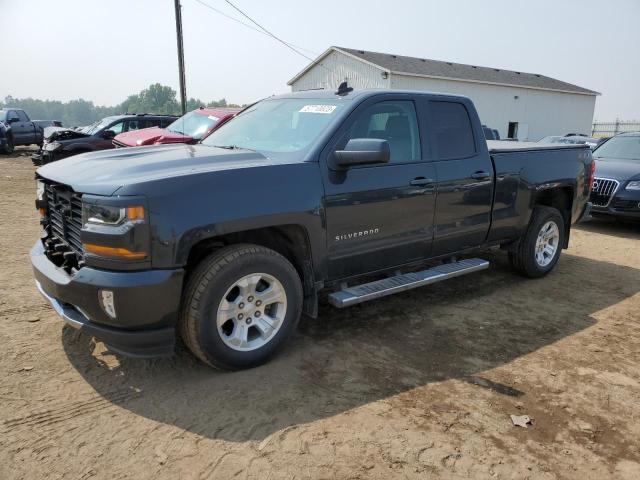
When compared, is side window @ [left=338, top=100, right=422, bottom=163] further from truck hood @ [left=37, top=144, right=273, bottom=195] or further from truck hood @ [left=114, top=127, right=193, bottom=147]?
truck hood @ [left=114, top=127, right=193, bottom=147]

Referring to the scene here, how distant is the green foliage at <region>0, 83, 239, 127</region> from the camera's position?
82.8 meters

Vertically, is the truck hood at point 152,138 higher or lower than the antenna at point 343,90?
lower

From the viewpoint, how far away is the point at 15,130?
809 inches

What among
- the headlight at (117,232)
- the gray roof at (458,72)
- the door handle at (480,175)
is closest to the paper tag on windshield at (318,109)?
the door handle at (480,175)

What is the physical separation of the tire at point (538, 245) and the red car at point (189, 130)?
19.4 ft

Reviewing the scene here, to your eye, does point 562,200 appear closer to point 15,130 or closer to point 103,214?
point 103,214

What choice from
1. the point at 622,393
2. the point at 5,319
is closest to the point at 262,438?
the point at 622,393

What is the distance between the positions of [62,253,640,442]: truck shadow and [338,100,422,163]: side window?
4.75 ft

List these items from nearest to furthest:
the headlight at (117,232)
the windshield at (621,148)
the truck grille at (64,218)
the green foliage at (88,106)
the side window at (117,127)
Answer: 1. the headlight at (117,232)
2. the truck grille at (64,218)
3. the windshield at (621,148)
4. the side window at (117,127)
5. the green foliage at (88,106)

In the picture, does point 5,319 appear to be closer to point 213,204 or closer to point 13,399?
point 13,399

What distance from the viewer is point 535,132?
33.5 meters

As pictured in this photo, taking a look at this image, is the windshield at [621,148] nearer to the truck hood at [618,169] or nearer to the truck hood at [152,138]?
the truck hood at [618,169]

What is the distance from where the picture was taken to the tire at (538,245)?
18.0ft

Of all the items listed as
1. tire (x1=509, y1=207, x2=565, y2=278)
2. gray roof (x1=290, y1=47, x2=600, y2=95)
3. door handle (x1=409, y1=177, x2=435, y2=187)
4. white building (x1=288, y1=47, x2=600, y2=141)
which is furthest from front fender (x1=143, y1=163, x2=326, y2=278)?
gray roof (x1=290, y1=47, x2=600, y2=95)
